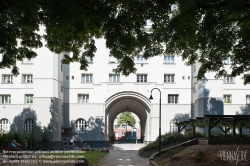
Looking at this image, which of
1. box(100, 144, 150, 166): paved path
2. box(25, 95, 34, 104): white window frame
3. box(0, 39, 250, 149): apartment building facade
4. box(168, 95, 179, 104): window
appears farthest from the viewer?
box(168, 95, 179, 104): window

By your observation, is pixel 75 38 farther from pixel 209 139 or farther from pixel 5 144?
pixel 5 144

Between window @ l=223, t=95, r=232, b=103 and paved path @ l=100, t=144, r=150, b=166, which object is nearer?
paved path @ l=100, t=144, r=150, b=166

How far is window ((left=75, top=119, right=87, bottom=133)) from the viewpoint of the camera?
3950 cm

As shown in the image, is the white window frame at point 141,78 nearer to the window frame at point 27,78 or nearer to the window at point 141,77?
the window at point 141,77

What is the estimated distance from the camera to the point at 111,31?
39.2ft

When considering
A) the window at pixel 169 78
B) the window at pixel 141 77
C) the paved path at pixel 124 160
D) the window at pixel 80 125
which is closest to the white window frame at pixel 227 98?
the window at pixel 169 78

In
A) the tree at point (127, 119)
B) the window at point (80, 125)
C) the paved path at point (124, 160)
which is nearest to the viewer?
the paved path at point (124, 160)

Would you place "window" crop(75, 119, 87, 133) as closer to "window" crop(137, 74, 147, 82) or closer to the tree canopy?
"window" crop(137, 74, 147, 82)

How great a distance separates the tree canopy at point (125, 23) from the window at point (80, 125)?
965 inches

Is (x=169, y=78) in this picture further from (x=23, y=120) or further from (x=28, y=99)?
(x=23, y=120)

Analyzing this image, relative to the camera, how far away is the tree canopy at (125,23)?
1133 centimetres

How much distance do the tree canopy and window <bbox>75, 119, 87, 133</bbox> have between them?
24517 millimetres

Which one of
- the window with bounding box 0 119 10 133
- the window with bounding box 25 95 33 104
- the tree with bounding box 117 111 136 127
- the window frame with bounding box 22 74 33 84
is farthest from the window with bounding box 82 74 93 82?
the tree with bounding box 117 111 136 127

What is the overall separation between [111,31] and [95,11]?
102cm
